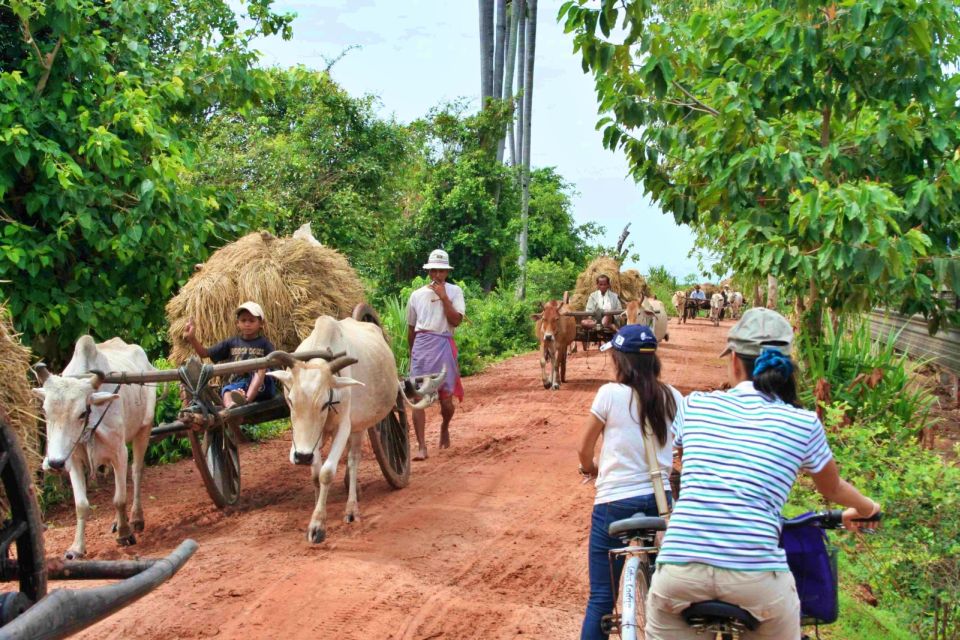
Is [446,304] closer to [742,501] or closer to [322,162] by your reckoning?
[742,501]

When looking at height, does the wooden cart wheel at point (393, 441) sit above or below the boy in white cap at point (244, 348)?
below

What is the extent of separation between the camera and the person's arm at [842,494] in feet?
11.3

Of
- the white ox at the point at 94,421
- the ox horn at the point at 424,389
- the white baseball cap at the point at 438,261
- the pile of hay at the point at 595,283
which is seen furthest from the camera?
the pile of hay at the point at 595,283

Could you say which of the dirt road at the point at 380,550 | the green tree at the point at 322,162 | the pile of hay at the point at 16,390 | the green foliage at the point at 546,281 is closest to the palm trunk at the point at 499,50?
the green foliage at the point at 546,281

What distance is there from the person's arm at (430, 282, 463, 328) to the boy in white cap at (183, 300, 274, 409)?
2110mm

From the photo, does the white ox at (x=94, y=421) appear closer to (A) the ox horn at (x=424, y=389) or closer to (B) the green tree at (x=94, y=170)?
(B) the green tree at (x=94, y=170)

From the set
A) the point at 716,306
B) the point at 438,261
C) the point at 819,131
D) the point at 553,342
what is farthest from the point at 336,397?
the point at 716,306

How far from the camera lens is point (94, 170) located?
9.01 m

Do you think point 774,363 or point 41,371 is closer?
point 774,363

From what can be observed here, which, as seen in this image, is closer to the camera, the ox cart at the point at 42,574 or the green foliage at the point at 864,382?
the ox cart at the point at 42,574

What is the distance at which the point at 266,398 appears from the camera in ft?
26.6

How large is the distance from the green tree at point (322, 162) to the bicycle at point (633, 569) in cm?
1158

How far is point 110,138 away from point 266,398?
2570 mm

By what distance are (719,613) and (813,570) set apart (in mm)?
433
